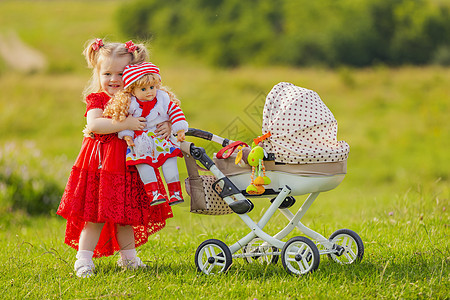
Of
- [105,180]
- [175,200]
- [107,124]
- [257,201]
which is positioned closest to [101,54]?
[107,124]

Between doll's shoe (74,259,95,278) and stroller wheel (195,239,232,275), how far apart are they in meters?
0.72

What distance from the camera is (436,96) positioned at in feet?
55.2

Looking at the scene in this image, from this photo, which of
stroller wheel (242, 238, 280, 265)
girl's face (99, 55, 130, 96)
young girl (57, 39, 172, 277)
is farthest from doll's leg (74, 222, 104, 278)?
stroller wheel (242, 238, 280, 265)

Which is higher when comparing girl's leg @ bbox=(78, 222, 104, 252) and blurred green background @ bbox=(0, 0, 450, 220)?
blurred green background @ bbox=(0, 0, 450, 220)

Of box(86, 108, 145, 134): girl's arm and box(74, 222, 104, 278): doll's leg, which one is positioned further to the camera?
box(74, 222, 104, 278): doll's leg

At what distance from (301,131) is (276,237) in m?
0.74

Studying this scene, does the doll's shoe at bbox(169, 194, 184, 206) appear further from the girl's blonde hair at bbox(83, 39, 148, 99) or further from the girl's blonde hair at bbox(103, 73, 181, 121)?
the girl's blonde hair at bbox(83, 39, 148, 99)

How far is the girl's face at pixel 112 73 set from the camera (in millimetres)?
3816

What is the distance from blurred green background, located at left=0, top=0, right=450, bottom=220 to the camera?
12.3 m

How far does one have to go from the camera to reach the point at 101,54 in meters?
3.87

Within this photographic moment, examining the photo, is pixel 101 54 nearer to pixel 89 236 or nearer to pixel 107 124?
pixel 107 124

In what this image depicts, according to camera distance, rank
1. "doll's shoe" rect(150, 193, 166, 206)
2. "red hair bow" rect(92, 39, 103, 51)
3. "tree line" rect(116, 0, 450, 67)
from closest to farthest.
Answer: "doll's shoe" rect(150, 193, 166, 206)
"red hair bow" rect(92, 39, 103, 51)
"tree line" rect(116, 0, 450, 67)

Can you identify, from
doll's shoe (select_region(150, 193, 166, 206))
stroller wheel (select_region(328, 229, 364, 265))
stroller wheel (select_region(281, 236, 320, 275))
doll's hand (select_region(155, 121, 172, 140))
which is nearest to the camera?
stroller wheel (select_region(281, 236, 320, 275))

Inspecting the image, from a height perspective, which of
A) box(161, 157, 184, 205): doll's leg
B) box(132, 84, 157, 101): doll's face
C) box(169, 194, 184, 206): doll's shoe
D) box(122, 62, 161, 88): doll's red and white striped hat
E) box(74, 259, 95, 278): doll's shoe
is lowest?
box(74, 259, 95, 278): doll's shoe
